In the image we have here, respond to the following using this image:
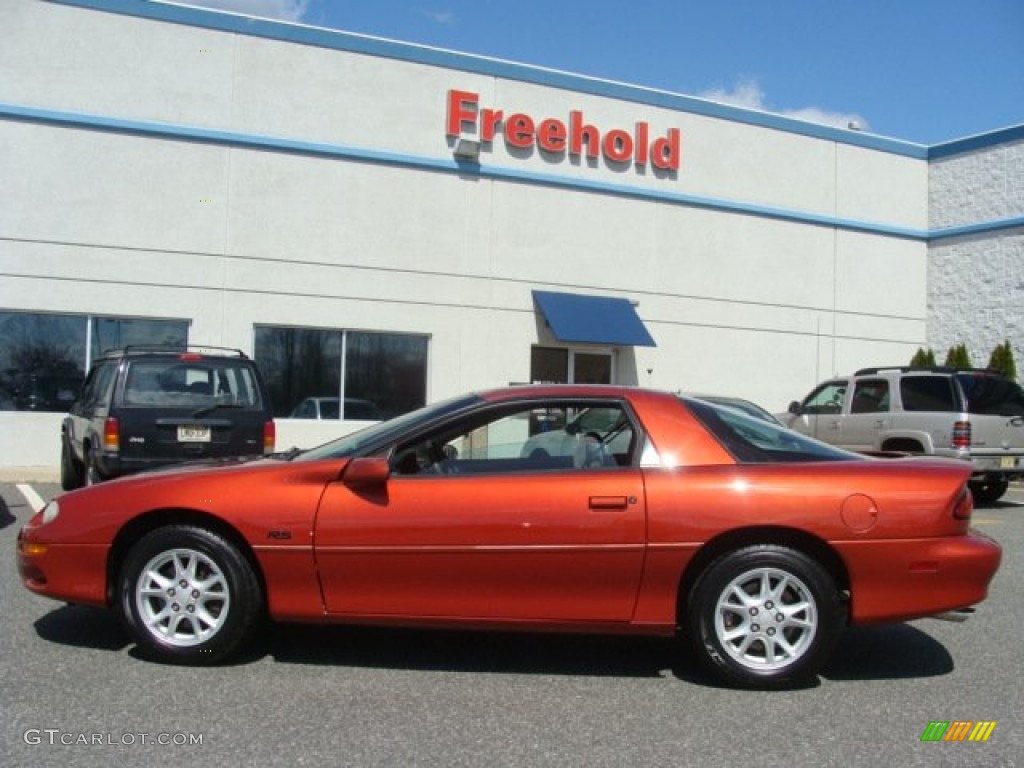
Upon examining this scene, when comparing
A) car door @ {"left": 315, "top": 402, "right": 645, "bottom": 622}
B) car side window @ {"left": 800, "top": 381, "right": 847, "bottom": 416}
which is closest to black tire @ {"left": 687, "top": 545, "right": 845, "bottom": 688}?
car door @ {"left": 315, "top": 402, "right": 645, "bottom": 622}

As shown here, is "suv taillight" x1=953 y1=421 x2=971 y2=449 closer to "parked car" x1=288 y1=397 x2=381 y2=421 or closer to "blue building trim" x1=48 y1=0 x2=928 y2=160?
"blue building trim" x1=48 y1=0 x2=928 y2=160

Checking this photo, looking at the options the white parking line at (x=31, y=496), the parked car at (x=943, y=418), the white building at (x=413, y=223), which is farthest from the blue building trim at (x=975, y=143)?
the white parking line at (x=31, y=496)

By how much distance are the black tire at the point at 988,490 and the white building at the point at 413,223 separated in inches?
201

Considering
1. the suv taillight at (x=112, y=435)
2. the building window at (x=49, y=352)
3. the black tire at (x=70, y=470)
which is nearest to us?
the suv taillight at (x=112, y=435)

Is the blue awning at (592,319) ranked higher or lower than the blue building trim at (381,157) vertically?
lower

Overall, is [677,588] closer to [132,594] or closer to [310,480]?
[310,480]

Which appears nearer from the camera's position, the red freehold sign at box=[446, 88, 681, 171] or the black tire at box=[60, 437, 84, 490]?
the black tire at box=[60, 437, 84, 490]

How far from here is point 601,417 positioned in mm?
4891

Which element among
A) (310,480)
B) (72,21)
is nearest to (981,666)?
(310,480)

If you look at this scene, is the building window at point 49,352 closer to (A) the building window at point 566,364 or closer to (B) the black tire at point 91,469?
(B) the black tire at point 91,469

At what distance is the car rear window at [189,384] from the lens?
335 inches

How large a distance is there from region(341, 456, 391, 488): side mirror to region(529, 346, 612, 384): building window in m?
11.3

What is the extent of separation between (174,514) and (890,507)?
11.5 ft

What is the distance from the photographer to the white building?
13555 millimetres
